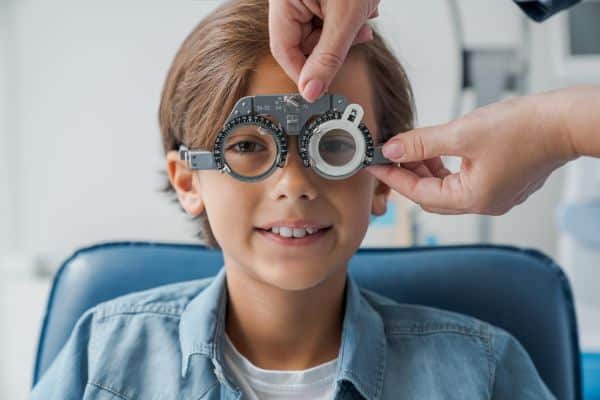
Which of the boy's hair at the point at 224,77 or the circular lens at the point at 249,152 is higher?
the boy's hair at the point at 224,77

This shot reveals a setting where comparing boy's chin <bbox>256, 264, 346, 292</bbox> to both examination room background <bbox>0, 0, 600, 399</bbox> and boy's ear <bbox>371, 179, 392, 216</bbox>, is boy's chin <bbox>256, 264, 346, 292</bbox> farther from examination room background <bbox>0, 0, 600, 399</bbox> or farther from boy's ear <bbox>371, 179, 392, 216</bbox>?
examination room background <bbox>0, 0, 600, 399</bbox>

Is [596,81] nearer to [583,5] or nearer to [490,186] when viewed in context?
[583,5]

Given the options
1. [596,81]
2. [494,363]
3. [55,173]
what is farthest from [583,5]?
[55,173]

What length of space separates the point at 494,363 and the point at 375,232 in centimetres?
103

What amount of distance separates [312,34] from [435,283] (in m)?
0.45

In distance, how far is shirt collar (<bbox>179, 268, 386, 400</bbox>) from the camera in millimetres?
959

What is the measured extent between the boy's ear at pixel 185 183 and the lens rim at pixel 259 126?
7.0 inches

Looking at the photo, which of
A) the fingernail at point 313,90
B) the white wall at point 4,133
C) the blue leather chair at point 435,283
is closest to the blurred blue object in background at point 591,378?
the blue leather chair at point 435,283

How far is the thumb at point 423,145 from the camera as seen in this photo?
31.4 inches

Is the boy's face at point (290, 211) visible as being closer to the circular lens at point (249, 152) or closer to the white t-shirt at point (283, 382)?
the circular lens at point (249, 152)

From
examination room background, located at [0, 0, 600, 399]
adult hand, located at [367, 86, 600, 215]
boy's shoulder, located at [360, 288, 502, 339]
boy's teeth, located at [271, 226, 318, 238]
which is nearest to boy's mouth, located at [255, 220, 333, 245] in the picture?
boy's teeth, located at [271, 226, 318, 238]

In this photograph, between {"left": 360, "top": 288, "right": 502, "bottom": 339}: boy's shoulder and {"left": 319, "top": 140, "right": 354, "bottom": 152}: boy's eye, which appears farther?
{"left": 360, "top": 288, "right": 502, "bottom": 339}: boy's shoulder

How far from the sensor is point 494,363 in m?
0.99

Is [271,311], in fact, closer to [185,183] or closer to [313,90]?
[185,183]
